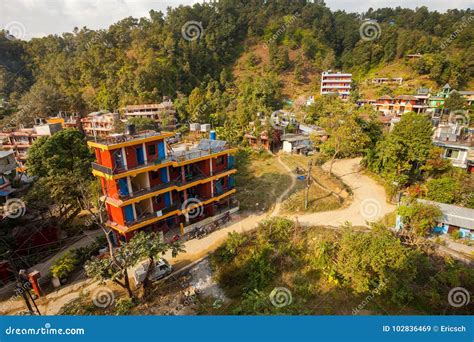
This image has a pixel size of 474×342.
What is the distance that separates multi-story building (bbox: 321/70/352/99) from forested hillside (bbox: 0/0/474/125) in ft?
18.8

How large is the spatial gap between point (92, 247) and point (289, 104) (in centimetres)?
5020

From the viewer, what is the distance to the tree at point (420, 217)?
59.1ft

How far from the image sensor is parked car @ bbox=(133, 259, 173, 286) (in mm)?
15383

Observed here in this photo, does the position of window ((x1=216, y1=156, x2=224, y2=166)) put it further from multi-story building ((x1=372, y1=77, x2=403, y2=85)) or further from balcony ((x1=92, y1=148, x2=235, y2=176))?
multi-story building ((x1=372, y1=77, x2=403, y2=85))

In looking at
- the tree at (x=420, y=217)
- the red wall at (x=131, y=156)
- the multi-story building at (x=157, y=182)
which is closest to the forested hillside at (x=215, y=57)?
the multi-story building at (x=157, y=182)

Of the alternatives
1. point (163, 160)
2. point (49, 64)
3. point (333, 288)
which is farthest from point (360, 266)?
point (49, 64)

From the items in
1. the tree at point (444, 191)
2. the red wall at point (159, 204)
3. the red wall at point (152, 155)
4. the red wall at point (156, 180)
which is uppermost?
the red wall at point (152, 155)

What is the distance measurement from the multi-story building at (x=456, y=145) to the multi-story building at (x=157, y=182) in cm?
2196

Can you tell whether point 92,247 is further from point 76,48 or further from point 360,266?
point 76,48

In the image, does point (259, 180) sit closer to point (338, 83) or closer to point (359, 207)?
point (359, 207)

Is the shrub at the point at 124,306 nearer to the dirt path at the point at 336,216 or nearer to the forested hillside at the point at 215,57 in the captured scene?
the dirt path at the point at 336,216

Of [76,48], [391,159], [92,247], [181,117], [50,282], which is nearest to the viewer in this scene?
[50,282]

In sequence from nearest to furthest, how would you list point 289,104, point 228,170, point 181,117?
point 228,170
point 181,117
point 289,104

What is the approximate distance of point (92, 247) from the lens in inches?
707
